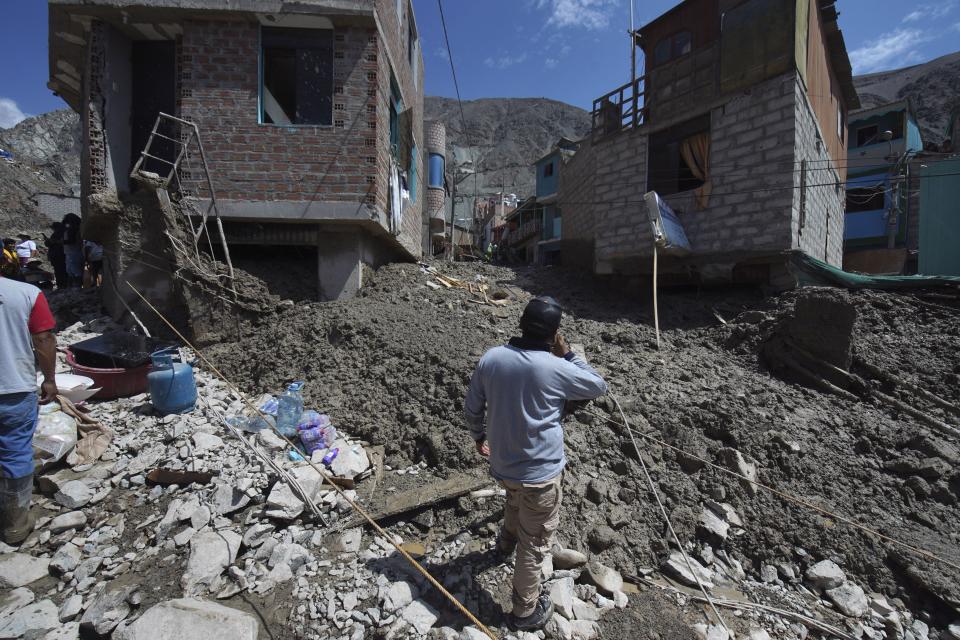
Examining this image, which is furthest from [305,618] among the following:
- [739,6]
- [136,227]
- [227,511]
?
[739,6]

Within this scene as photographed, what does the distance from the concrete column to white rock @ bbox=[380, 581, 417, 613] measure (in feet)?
15.1

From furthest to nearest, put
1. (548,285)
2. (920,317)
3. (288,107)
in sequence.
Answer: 1. (548,285)
2. (288,107)
3. (920,317)

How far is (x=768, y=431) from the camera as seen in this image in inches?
161

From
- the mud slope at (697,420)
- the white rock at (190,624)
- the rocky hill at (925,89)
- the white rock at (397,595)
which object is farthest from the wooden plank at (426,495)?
the rocky hill at (925,89)

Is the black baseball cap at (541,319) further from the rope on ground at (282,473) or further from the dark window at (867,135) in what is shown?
the dark window at (867,135)

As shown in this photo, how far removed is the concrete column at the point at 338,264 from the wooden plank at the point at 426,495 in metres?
3.89

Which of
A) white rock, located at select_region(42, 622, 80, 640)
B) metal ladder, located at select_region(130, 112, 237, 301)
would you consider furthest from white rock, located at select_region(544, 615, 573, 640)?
metal ladder, located at select_region(130, 112, 237, 301)

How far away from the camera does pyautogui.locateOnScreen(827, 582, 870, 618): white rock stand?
278 cm

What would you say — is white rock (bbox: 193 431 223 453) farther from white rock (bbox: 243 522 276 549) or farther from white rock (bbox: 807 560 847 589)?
white rock (bbox: 807 560 847 589)

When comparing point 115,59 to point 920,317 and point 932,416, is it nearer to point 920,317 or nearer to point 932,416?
point 932,416

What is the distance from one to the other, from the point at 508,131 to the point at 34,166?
67031 millimetres

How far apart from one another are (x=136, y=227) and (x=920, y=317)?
37.5ft

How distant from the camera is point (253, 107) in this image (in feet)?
19.7

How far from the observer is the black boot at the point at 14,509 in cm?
262
